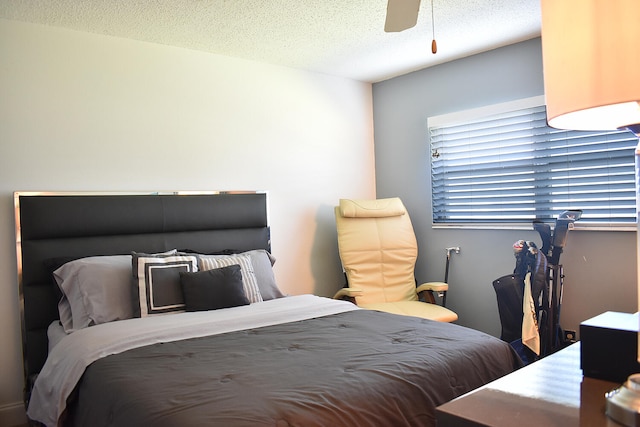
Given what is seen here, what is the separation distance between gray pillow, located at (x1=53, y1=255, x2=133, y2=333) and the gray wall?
104 inches

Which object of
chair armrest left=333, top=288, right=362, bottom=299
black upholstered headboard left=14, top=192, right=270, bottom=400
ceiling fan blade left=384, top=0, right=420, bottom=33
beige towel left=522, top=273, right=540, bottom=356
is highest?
ceiling fan blade left=384, top=0, right=420, bottom=33

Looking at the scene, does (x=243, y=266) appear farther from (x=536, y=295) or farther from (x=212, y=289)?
(x=536, y=295)

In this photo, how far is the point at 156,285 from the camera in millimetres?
2973

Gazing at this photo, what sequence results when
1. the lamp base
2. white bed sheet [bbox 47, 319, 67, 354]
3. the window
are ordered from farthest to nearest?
1. the window
2. white bed sheet [bbox 47, 319, 67, 354]
3. the lamp base

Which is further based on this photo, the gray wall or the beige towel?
the gray wall

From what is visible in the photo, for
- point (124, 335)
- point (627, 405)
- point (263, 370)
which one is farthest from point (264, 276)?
point (627, 405)

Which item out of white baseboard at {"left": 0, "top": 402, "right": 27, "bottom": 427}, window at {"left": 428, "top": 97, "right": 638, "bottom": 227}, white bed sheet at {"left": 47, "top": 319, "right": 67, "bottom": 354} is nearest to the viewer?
white bed sheet at {"left": 47, "top": 319, "right": 67, "bottom": 354}

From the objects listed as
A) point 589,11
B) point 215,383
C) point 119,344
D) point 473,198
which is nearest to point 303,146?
point 473,198

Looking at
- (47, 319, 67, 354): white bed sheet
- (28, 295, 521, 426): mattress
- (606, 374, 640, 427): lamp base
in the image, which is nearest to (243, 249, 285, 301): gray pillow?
(28, 295, 521, 426): mattress

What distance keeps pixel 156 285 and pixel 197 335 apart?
0.54 m

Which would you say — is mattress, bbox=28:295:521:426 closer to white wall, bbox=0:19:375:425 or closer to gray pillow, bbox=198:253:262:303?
gray pillow, bbox=198:253:262:303

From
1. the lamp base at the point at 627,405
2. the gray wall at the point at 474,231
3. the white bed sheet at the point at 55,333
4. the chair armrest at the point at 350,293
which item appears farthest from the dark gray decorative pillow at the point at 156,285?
Result: the lamp base at the point at 627,405

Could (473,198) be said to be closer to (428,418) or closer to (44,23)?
(428,418)

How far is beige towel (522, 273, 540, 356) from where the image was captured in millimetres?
3160
